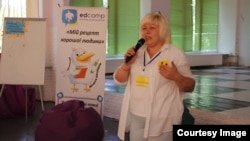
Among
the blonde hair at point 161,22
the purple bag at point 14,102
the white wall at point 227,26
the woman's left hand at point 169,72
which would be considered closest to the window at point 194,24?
the white wall at point 227,26

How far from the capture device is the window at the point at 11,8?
6.07 metres

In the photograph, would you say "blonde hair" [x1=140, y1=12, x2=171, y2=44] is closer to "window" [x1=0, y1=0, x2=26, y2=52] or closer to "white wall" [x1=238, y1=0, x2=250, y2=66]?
"window" [x1=0, y1=0, x2=26, y2=52]

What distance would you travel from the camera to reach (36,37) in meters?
4.79

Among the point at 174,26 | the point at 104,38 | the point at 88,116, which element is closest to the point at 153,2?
the point at 174,26

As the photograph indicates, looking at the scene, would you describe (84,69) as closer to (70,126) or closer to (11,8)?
(70,126)

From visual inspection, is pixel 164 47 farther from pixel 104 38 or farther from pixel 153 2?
pixel 153 2

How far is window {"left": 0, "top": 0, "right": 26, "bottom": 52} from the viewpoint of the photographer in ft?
19.9

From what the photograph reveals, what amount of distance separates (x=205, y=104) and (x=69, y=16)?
1.91 m

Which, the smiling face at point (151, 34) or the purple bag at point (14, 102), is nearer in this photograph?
the smiling face at point (151, 34)

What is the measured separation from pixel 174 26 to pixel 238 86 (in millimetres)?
3138

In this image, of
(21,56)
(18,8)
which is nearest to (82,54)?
(21,56)

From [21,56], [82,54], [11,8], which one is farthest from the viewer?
[11,8]

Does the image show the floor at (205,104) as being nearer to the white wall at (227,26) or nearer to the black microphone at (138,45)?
the black microphone at (138,45)

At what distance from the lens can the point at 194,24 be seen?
9.18 metres
